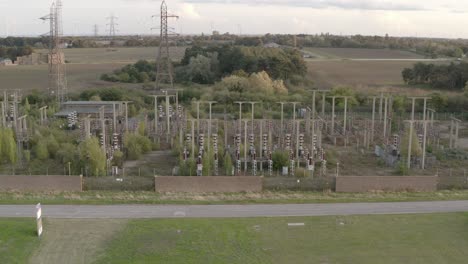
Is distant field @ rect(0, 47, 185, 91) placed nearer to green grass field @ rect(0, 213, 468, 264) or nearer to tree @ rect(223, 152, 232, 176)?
tree @ rect(223, 152, 232, 176)

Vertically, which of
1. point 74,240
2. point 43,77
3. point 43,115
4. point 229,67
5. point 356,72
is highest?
point 229,67

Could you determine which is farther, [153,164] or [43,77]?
[43,77]

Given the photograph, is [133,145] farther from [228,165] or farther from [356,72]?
[356,72]

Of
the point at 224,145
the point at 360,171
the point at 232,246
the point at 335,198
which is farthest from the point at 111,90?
the point at 232,246

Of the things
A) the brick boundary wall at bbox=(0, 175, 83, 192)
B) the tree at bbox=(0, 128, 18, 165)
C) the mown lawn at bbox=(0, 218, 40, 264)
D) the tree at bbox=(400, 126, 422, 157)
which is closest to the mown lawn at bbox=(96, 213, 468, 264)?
the mown lawn at bbox=(0, 218, 40, 264)

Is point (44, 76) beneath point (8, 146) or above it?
above

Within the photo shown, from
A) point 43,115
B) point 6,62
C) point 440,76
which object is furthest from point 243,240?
point 6,62
